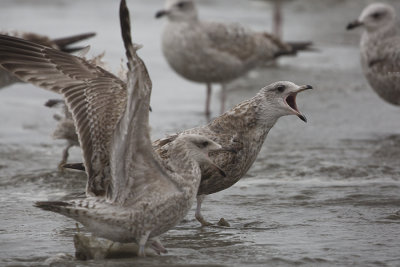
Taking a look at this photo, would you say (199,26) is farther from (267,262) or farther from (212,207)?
(267,262)

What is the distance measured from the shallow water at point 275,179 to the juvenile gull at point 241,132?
1.06ft

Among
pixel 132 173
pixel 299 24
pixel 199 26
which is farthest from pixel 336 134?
pixel 299 24

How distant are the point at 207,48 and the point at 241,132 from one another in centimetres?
526

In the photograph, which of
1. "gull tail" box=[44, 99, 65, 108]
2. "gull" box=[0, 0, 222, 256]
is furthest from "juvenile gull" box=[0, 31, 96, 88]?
"gull" box=[0, 0, 222, 256]

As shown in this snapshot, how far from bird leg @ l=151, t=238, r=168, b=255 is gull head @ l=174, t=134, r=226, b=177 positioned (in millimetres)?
592

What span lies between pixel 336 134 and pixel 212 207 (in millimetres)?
3273

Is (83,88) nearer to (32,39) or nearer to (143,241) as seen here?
(143,241)

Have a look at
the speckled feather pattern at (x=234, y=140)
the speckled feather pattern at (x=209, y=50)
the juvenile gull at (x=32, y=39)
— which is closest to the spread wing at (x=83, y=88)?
the speckled feather pattern at (x=234, y=140)

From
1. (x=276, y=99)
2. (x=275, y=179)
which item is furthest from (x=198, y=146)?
(x=275, y=179)

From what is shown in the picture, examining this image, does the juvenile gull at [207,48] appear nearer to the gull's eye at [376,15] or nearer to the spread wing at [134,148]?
the gull's eye at [376,15]

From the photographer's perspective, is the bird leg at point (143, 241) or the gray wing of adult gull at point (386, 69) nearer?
the bird leg at point (143, 241)

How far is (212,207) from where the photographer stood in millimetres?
6930

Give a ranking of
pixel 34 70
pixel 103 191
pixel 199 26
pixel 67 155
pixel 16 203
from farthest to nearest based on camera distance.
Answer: pixel 199 26 → pixel 67 155 → pixel 16 203 → pixel 34 70 → pixel 103 191

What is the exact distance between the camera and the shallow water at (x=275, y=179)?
18.3 ft
